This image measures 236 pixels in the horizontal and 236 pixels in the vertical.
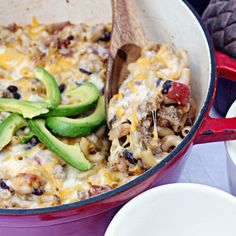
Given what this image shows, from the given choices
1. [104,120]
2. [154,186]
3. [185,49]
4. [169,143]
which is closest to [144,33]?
[185,49]

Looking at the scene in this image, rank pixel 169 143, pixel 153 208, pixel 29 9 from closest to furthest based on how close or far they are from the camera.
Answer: pixel 153 208
pixel 169 143
pixel 29 9

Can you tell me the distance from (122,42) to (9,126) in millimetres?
378

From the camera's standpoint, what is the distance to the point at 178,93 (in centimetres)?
147

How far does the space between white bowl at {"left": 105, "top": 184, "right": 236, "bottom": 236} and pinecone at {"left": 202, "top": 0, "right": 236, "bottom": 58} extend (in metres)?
0.54

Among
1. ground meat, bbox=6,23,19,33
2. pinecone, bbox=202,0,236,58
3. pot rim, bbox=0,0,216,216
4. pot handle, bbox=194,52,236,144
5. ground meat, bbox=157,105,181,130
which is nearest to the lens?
pot rim, bbox=0,0,216,216

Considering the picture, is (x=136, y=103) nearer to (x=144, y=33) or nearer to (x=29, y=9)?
(x=144, y=33)

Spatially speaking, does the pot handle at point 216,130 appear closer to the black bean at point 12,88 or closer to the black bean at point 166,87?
the black bean at point 166,87

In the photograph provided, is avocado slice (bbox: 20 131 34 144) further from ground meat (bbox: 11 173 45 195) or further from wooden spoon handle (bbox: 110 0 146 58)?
wooden spoon handle (bbox: 110 0 146 58)

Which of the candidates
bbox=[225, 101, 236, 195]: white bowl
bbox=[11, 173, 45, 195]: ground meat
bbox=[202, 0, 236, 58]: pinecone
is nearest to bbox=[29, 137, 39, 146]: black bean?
bbox=[11, 173, 45, 195]: ground meat

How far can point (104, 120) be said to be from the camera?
5.17 feet

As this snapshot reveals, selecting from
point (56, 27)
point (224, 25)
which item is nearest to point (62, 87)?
point (56, 27)

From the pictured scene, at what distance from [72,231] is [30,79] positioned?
48cm

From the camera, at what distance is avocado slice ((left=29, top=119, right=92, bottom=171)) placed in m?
1.44

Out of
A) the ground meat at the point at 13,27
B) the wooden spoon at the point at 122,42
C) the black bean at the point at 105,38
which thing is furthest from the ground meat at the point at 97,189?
the ground meat at the point at 13,27
